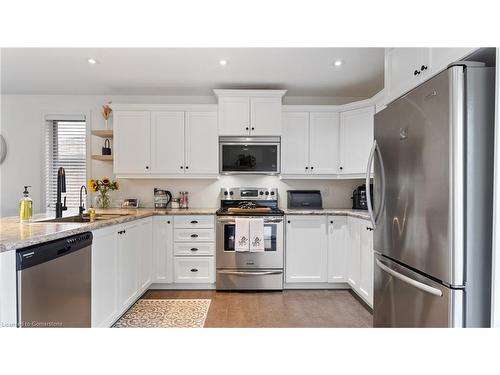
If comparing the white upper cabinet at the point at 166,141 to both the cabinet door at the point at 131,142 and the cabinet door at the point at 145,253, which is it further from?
the cabinet door at the point at 145,253

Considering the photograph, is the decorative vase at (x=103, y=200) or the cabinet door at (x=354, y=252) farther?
the decorative vase at (x=103, y=200)

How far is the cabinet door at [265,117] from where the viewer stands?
10.6 feet

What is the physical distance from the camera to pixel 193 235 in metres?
3.04

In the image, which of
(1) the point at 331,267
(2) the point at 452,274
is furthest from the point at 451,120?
(1) the point at 331,267

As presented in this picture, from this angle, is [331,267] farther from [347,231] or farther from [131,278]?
[131,278]

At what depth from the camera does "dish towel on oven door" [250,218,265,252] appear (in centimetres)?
294

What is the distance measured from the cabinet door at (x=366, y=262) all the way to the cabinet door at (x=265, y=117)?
149 cm

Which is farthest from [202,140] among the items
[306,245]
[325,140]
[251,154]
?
[306,245]

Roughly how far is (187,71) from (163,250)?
2.00m

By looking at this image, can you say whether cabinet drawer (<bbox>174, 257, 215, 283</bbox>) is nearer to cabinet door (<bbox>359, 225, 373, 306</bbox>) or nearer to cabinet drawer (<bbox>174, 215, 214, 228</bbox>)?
cabinet drawer (<bbox>174, 215, 214, 228</bbox>)

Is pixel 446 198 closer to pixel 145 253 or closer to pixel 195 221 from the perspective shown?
pixel 195 221

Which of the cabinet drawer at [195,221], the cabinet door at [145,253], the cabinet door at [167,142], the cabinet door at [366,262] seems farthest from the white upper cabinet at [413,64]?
the cabinet door at [145,253]
